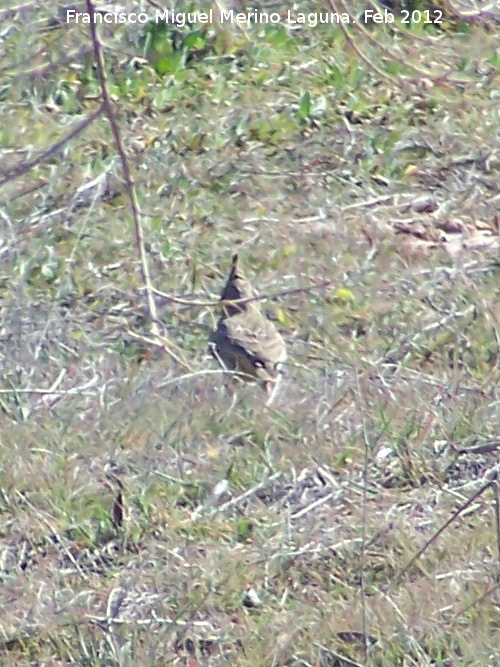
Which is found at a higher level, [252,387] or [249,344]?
[249,344]

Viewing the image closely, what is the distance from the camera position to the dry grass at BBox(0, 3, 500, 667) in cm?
411

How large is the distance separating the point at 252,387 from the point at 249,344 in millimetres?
167

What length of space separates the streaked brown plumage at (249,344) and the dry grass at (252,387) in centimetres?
10

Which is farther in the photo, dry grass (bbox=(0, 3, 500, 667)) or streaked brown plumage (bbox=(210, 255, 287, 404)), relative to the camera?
streaked brown plumage (bbox=(210, 255, 287, 404))

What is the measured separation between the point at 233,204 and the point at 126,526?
9.72ft

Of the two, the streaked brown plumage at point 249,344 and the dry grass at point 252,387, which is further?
the streaked brown plumage at point 249,344

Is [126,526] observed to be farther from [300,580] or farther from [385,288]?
[385,288]

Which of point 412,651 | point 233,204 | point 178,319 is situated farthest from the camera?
point 233,204

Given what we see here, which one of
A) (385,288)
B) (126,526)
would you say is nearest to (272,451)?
(126,526)

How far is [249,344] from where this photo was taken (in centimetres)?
557

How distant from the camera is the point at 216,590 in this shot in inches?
166

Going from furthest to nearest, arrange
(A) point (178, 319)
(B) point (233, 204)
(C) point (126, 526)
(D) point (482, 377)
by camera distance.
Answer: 1. (B) point (233, 204)
2. (A) point (178, 319)
3. (D) point (482, 377)
4. (C) point (126, 526)

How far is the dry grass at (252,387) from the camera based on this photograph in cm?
411

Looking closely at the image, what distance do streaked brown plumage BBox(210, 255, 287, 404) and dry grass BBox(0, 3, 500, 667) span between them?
0.10m
